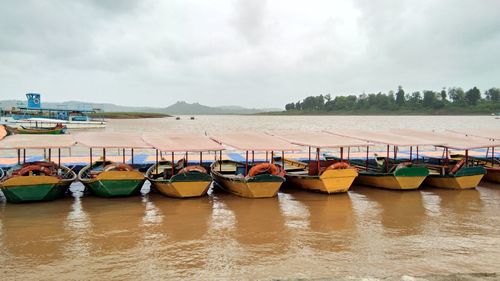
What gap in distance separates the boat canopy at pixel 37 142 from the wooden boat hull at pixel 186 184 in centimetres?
388

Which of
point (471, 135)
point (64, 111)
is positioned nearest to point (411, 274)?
point (471, 135)

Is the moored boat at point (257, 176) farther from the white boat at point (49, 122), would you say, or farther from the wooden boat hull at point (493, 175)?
the white boat at point (49, 122)

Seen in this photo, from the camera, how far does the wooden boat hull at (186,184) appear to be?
1328 centimetres

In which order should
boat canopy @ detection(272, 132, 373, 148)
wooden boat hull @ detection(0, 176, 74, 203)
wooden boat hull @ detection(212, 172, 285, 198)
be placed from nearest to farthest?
wooden boat hull @ detection(0, 176, 74, 203)
wooden boat hull @ detection(212, 172, 285, 198)
boat canopy @ detection(272, 132, 373, 148)

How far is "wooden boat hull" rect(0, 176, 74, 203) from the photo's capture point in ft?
39.8

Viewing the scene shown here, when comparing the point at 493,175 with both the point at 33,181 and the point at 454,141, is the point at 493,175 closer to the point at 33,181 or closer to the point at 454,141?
the point at 454,141

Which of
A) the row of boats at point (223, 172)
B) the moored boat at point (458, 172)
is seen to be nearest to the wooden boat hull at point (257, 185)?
the row of boats at point (223, 172)

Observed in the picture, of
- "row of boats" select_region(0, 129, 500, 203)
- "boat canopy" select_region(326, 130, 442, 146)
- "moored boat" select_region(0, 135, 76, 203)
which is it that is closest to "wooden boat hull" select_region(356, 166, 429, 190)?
"row of boats" select_region(0, 129, 500, 203)

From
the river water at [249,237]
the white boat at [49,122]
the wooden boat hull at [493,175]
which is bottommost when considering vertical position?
the river water at [249,237]

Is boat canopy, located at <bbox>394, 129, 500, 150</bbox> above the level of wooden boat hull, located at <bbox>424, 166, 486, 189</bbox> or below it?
above

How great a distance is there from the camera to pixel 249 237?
9.60 meters

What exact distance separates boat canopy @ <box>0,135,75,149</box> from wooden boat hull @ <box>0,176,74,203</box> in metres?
1.27

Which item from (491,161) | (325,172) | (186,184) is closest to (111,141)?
(186,184)

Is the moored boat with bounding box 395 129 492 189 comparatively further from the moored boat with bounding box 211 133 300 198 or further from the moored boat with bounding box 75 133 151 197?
the moored boat with bounding box 75 133 151 197
